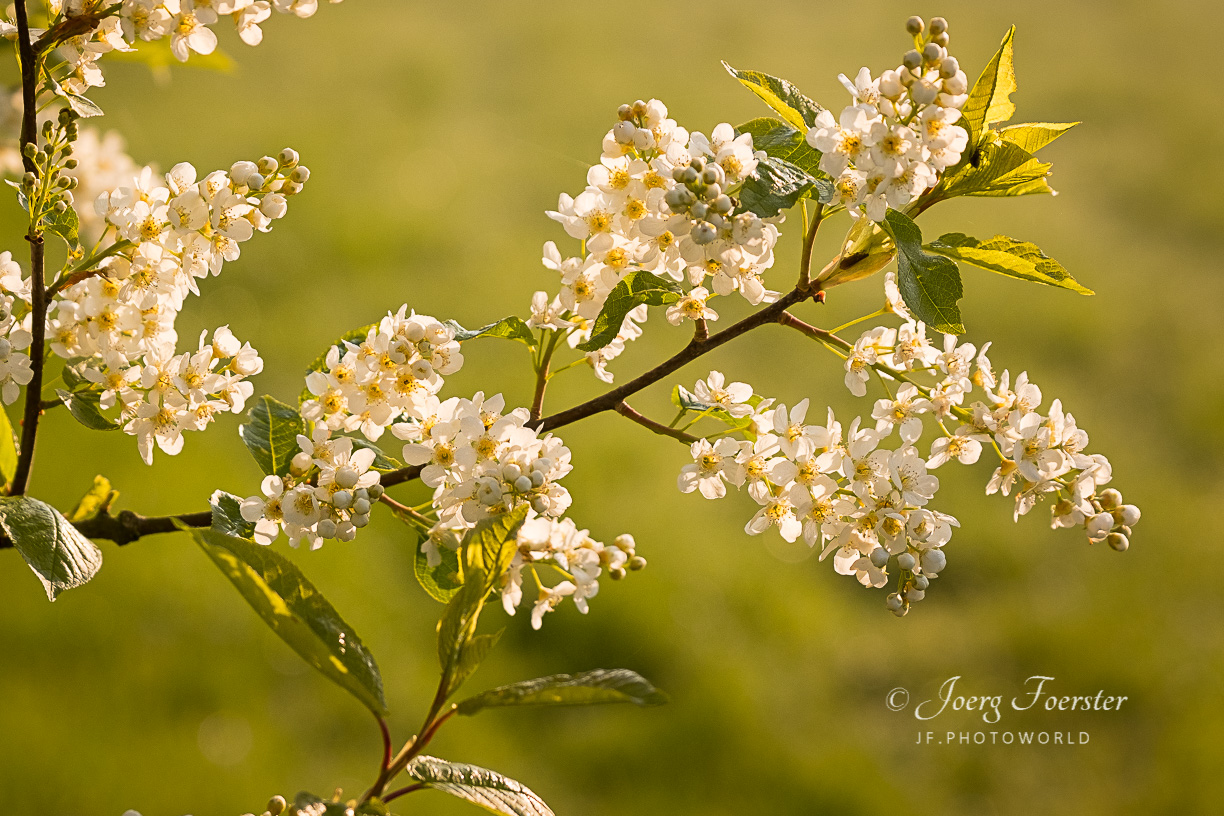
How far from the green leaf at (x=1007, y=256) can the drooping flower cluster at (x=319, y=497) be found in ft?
1.08

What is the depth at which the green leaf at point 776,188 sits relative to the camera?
461mm

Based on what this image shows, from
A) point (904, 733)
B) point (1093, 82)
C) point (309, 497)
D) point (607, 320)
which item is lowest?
point (309, 497)

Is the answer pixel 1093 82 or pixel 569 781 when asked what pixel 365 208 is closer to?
pixel 569 781

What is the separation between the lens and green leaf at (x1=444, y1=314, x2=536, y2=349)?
22.0 inches

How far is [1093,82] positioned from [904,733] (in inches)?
93.3

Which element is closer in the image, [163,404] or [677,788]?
[163,404]

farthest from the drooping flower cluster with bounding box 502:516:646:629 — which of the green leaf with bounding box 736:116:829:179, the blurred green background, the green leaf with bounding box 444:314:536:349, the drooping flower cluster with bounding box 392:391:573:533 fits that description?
the blurred green background

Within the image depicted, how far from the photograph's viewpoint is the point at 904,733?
1.60 metres

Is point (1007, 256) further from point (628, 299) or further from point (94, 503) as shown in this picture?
point (94, 503)

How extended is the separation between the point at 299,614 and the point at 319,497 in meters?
0.09

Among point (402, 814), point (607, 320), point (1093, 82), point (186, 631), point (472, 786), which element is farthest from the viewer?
point (1093, 82)

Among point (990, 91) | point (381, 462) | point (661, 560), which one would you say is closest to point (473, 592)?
point (381, 462)

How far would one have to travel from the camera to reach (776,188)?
47cm

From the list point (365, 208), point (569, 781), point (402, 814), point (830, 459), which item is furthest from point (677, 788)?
point (365, 208)
